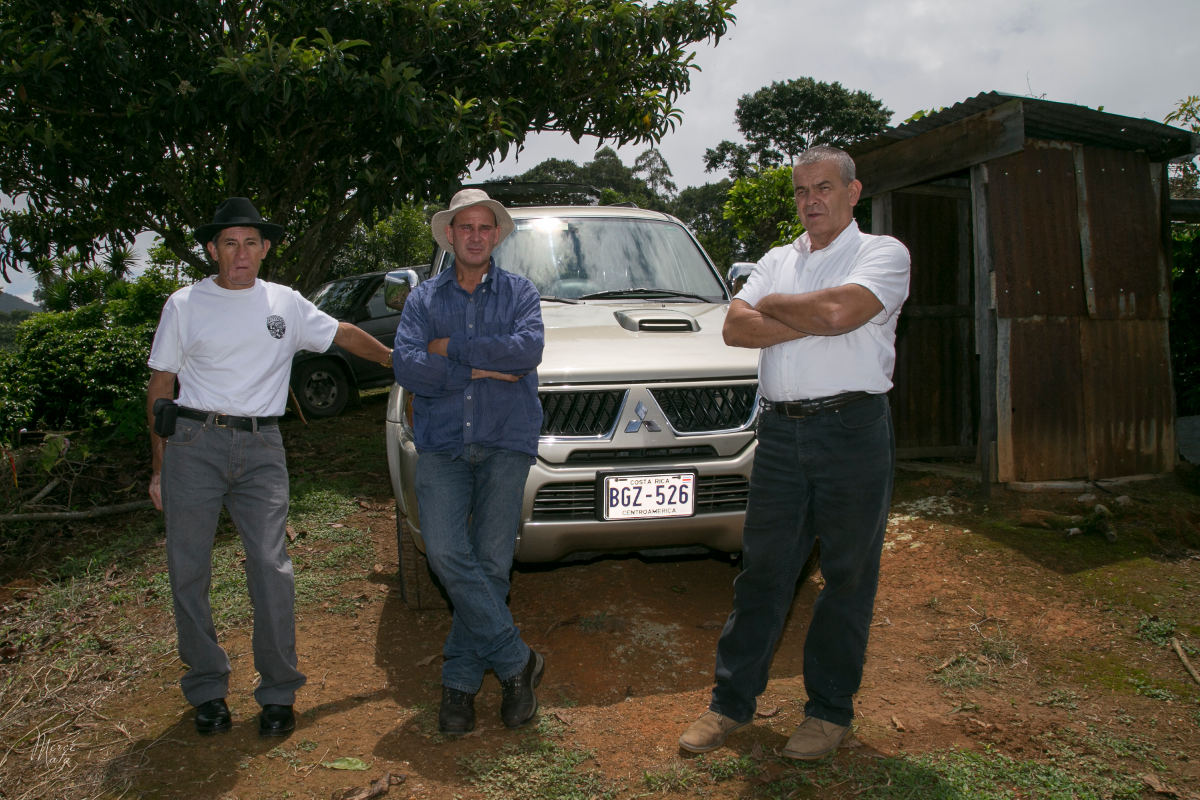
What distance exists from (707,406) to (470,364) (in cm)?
115

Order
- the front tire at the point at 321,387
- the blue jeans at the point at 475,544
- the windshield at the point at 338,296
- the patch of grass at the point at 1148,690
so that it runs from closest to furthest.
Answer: the blue jeans at the point at 475,544 < the patch of grass at the point at 1148,690 < the front tire at the point at 321,387 < the windshield at the point at 338,296

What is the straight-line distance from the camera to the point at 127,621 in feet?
15.4

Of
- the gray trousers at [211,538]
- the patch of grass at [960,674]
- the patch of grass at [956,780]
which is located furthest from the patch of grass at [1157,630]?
the gray trousers at [211,538]

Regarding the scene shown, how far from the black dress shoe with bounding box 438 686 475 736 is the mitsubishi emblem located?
1.24 meters

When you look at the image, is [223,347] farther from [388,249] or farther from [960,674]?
[388,249]

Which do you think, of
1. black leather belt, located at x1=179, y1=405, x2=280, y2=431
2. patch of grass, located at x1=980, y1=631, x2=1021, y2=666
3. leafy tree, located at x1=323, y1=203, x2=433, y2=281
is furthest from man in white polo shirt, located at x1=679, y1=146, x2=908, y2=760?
leafy tree, located at x1=323, y1=203, x2=433, y2=281

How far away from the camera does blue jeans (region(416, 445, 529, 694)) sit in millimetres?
3324

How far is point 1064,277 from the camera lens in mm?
6680

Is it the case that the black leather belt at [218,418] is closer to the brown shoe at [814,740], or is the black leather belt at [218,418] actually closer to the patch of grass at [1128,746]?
the brown shoe at [814,740]

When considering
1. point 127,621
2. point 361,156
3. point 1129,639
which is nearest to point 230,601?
point 127,621

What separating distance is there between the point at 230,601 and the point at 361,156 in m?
5.02

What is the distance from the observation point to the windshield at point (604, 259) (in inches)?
195

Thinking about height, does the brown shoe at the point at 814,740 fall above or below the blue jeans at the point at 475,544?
below

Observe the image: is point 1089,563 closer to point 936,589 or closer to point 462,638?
point 936,589
